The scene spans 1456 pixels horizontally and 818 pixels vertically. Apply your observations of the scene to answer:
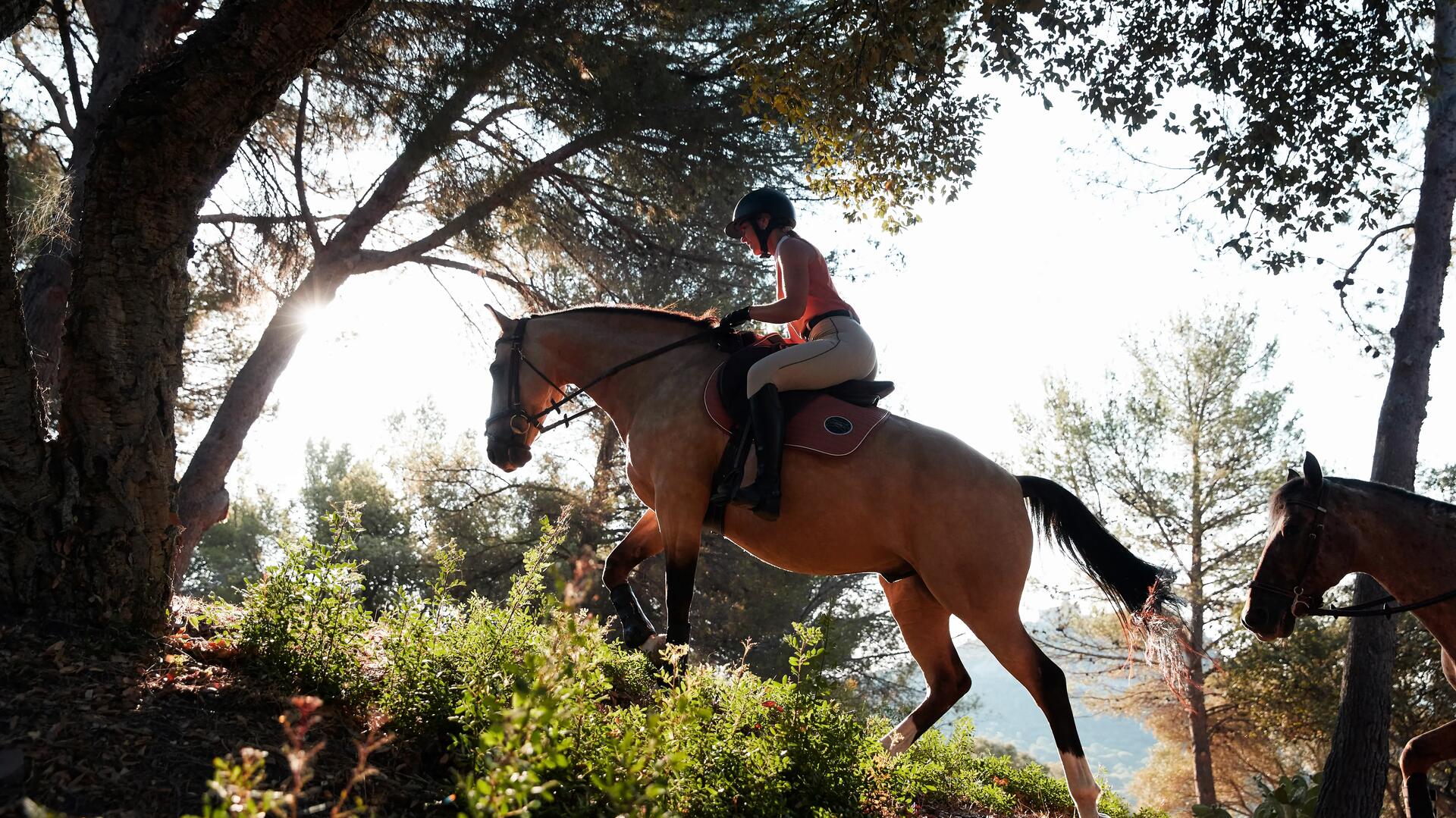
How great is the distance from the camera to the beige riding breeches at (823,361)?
182 inches

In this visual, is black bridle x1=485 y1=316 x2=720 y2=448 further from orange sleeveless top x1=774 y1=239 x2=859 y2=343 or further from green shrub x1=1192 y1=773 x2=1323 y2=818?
green shrub x1=1192 y1=773 x2=1323 y2=818

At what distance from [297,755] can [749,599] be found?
1858 cm

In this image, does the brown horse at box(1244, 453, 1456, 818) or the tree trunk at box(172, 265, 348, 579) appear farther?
the tree trunk at box(172, 265, 348, 579)

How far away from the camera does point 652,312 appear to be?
18.0ft

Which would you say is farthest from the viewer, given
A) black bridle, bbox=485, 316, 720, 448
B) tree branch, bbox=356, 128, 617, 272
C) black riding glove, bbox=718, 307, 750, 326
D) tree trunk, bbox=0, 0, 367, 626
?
tree branch, bbox=356, 128, 617, 272

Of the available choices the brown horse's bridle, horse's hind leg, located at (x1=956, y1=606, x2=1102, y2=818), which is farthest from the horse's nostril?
horse's hind leg, located at (x1=956, y1=606, x2=1102, y2=818)

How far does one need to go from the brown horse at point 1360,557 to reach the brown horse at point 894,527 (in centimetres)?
88

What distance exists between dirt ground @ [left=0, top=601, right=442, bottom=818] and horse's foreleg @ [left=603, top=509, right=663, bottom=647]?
162cm

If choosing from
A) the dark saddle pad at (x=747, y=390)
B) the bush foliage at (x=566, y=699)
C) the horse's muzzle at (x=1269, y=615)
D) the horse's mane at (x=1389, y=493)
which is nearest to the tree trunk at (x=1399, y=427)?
the horse's mane at (x=1389, y=493)

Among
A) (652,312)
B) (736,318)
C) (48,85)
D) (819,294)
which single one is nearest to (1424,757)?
(819,294)

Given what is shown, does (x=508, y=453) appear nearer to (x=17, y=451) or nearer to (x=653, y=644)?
(x=653, y=644)

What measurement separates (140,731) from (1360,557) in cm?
632

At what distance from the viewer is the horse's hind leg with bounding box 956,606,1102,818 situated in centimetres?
428

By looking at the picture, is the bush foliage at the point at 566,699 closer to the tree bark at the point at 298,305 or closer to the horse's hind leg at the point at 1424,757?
the horse's hind leg at the point at 1424,757
